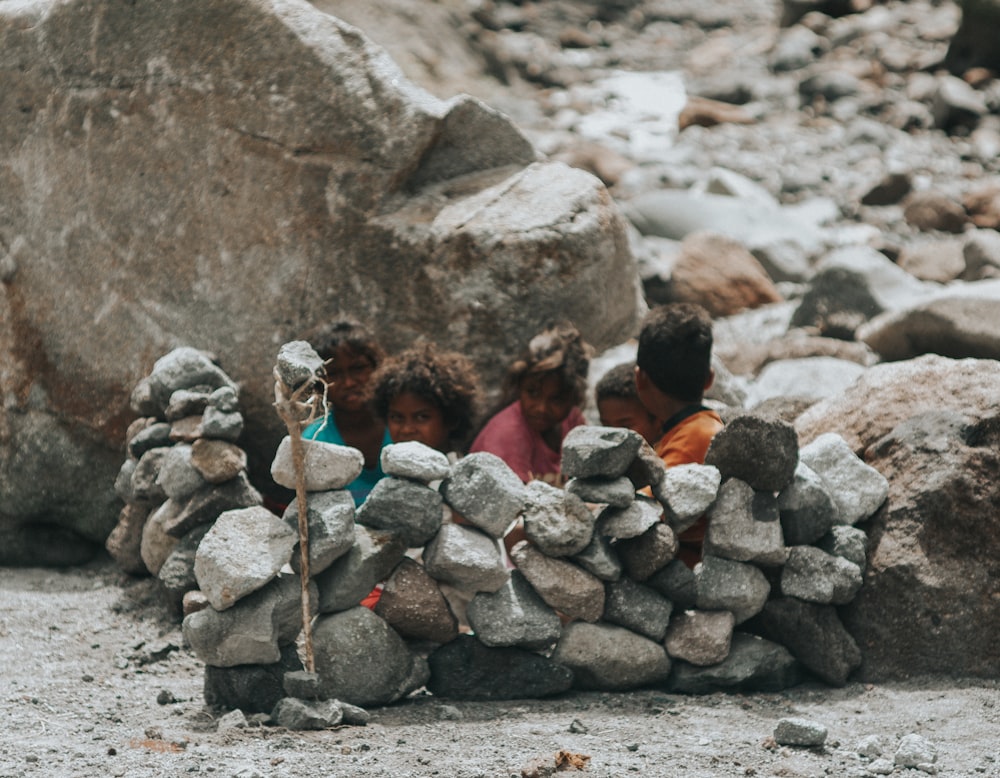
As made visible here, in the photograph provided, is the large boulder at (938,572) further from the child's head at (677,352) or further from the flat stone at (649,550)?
the child's head at (677,352)

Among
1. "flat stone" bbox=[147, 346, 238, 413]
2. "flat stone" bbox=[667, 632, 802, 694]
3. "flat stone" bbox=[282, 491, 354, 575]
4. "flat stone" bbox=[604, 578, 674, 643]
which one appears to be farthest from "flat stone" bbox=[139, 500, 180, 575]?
"flat stone" bbox=[667, 632, 802, 694]

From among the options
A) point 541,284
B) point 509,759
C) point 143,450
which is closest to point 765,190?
point 541,284

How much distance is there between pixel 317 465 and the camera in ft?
14.7

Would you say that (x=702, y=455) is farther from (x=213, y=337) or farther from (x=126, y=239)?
(x=126, y=239)

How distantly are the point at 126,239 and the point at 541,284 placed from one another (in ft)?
6.41

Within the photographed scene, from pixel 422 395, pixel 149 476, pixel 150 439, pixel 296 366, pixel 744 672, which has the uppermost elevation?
pixel 296 366

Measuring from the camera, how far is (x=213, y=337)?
6086mm

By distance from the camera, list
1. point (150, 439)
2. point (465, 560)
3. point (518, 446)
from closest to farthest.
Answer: point (465, 560), point (150, 439), point (518, 446)

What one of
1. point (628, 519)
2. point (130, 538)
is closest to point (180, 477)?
point (130, 538)

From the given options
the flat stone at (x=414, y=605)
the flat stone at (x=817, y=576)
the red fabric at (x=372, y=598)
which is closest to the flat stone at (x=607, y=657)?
the flat stone at (x=414, y=605)

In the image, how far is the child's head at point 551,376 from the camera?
567 cm

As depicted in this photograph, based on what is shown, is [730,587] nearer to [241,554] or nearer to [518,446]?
[518,446]

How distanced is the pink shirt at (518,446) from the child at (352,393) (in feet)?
1.48

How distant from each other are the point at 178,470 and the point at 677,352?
6.65 ft
